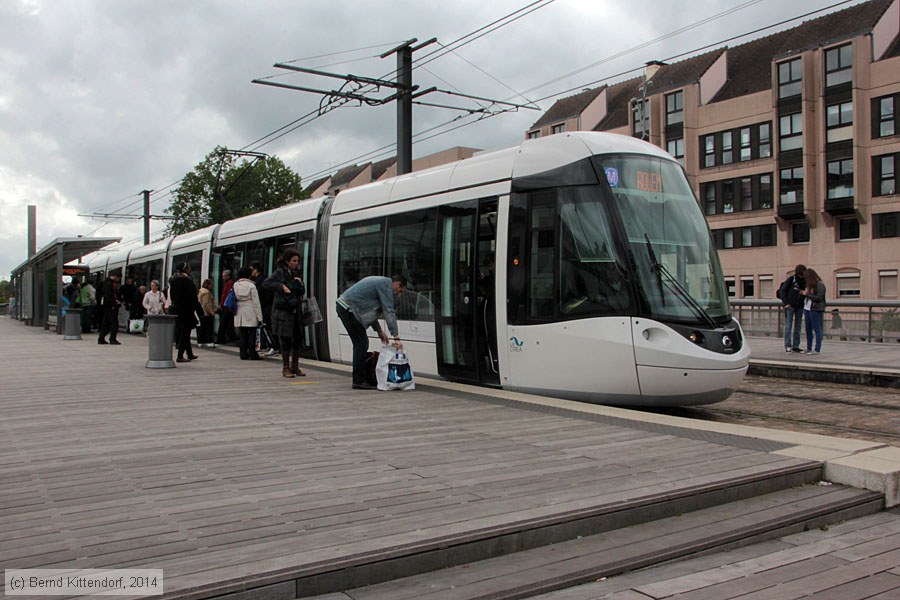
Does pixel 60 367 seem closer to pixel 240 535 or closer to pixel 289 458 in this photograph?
pixel 289 458

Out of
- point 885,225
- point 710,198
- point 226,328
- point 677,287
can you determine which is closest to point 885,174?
point 885,225

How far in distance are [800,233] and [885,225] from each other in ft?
15.3

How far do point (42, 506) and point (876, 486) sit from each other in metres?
4.94

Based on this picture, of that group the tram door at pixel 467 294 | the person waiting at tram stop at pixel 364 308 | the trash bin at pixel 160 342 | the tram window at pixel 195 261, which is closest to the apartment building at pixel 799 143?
the tram window at pixel 195 261

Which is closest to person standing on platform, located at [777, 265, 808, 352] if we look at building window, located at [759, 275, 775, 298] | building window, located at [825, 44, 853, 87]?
building window, located at [825, 44, 853, 87]

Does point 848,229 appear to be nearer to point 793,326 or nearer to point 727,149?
point 727,149

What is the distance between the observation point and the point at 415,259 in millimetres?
10844

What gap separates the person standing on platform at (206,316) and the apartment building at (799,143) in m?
25.8

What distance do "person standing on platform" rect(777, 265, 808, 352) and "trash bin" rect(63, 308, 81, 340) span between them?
1635 centimetres

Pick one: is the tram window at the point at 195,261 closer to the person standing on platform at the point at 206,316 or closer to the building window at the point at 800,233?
the person standing on platform at the point at 206,316

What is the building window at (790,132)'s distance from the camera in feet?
139

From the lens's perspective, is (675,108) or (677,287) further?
(675,108)

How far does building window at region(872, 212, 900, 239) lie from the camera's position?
39.0 metres

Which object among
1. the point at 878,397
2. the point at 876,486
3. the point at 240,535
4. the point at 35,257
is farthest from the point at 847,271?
the point at 240,535
